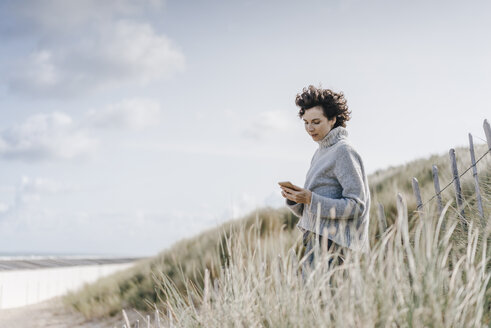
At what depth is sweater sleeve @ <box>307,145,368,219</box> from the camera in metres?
2.28

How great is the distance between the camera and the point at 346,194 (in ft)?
7.63

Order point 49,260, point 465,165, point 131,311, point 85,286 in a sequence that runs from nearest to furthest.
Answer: point 465,165 < point 131,311 < point 85,286 < point 49,260

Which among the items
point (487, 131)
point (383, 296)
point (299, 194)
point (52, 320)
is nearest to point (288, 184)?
point (299, 194)

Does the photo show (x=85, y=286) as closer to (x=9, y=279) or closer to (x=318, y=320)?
(x=9, y=279)

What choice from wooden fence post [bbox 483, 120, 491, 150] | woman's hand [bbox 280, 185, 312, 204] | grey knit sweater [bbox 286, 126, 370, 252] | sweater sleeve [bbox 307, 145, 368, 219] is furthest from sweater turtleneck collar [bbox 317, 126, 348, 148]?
wooden fence post [bbox 483, 120, 491, 150]

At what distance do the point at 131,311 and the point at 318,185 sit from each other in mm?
6115

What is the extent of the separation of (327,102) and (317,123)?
113 mm

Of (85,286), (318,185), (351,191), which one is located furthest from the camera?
(85,286)

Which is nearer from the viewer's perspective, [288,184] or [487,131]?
[288,184]

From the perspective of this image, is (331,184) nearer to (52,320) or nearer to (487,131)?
(487,131)

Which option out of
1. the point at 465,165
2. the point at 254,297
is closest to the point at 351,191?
the point at 254,297

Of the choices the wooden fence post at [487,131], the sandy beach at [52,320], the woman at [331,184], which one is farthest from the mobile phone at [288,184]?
the sandy beach at [52,320]

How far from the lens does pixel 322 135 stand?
2498mm

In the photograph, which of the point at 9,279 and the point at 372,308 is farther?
the point at 9,279
